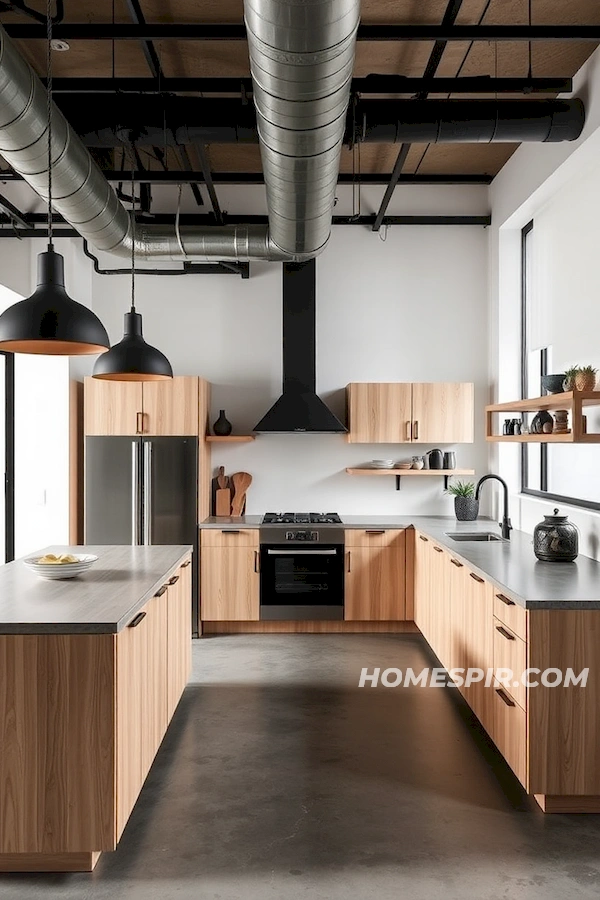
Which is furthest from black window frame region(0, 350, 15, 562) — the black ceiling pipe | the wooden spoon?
the black ceiling pipe

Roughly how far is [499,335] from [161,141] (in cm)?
321

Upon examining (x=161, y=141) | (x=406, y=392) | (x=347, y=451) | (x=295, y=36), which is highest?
(x=161, y=141)

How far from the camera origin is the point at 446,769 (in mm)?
3463

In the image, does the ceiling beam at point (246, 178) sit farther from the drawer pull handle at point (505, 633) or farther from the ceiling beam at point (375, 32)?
the drawer pull handle at point (505, 633)

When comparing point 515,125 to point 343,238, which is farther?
point 343,238

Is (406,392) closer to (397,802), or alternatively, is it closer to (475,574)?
(475,574)

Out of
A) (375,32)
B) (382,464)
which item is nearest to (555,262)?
(382,464)

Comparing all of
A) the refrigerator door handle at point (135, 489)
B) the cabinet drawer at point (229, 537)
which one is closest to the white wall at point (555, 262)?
the cabinet drawer at point (229, 537)

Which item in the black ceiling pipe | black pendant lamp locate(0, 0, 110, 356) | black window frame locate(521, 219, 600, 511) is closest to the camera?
black pendant lamp locate(0, 0, 110, 356)

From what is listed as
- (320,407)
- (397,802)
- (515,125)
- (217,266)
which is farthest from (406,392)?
(397,802)

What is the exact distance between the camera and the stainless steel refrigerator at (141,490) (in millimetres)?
5805

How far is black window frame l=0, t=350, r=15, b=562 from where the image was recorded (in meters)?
5.80

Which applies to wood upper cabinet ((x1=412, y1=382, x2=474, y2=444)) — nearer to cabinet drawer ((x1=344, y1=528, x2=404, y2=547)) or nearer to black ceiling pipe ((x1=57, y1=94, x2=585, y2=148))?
cabinet drawer ((x1=344, y1=528, x2=404, y2=547))

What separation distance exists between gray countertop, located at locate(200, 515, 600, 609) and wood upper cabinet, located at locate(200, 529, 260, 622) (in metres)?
1.36
